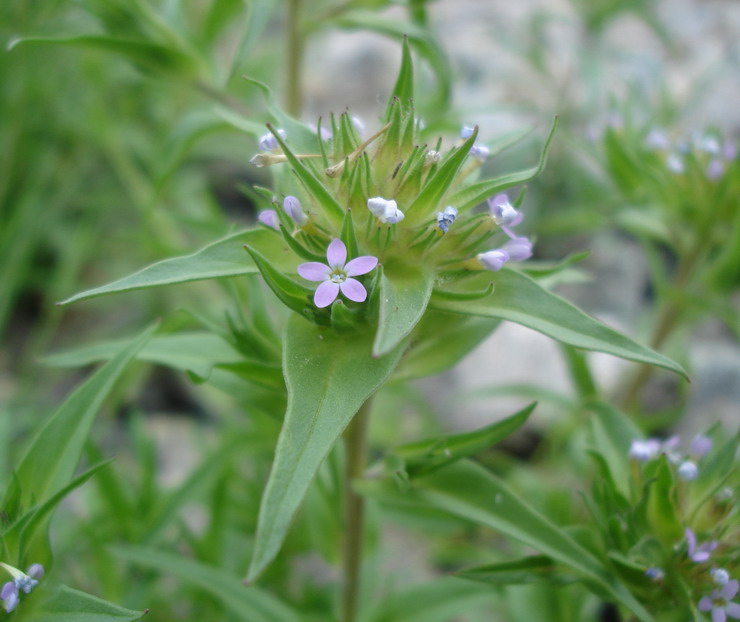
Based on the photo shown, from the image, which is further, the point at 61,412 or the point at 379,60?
the point at 379,60

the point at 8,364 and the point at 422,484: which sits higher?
the point at 422,484

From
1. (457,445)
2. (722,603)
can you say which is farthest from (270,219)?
(722,603)

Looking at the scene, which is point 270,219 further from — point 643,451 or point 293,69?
point 293,69

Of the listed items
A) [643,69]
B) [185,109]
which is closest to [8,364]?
[185,109]

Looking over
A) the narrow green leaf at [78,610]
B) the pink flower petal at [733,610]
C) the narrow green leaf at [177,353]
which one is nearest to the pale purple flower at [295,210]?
the narrow green leaf at [177,353]

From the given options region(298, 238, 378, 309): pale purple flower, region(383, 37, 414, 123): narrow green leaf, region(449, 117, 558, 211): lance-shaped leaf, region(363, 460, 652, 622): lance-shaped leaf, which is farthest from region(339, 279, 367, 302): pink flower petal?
region(363, 460, 652, 622): lance-shaped leaf

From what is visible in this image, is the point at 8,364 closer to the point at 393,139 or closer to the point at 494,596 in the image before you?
the point at 494,596

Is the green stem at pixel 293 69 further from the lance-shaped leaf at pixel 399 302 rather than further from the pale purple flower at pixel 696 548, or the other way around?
the pale purple flower at pixel 696 548
